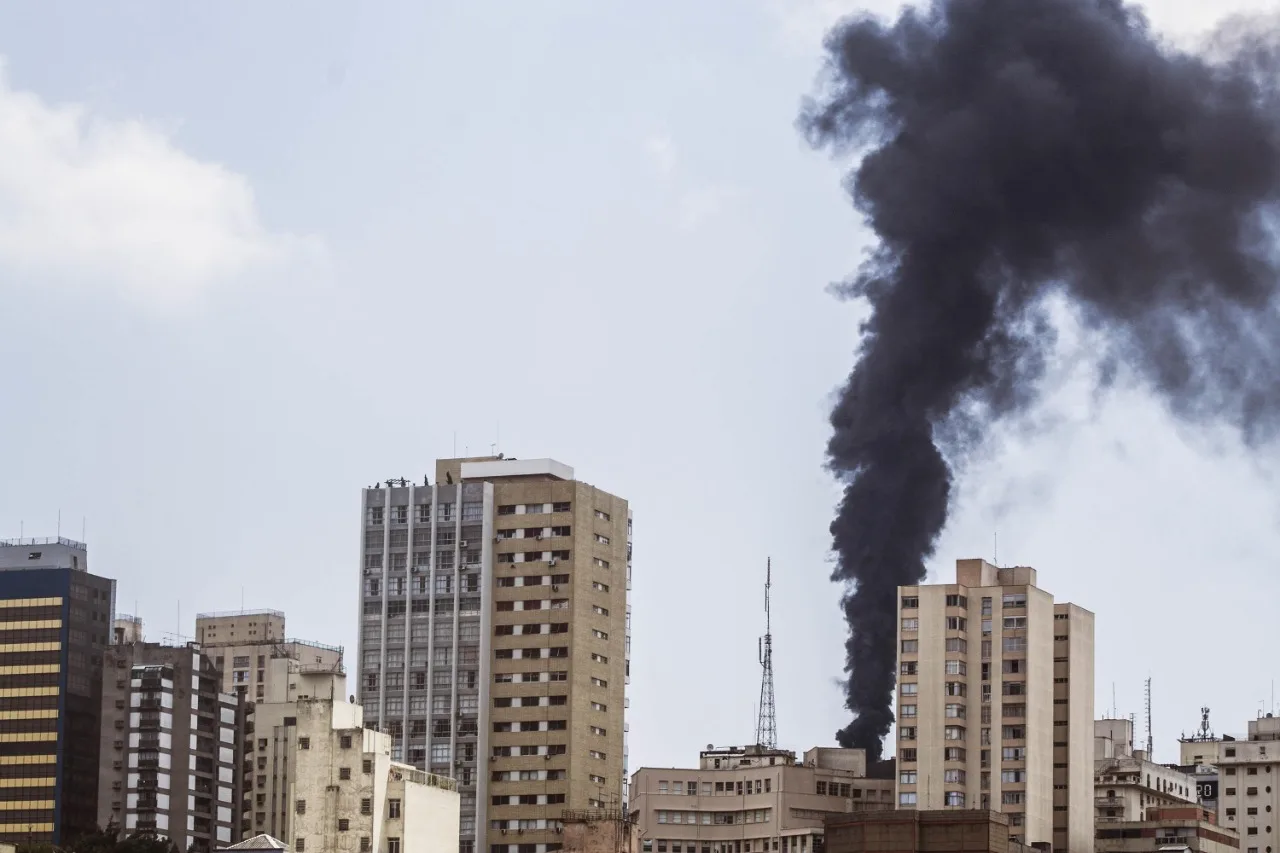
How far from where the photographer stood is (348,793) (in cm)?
17300

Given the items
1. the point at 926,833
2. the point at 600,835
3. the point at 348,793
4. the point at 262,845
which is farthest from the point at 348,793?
the point at 926,833

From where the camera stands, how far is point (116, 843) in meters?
194

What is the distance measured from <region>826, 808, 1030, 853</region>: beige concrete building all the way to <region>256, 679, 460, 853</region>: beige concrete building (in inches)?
1191

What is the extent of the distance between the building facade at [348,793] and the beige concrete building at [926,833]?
30376mm

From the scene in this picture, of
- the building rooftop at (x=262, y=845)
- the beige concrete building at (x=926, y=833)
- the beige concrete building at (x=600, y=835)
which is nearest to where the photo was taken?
the building rooftop at (x=262, y=845)

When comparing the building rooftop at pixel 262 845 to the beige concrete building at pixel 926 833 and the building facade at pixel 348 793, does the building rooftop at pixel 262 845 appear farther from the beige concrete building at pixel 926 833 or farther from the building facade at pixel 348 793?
the beige concrete building at pixel 926 833

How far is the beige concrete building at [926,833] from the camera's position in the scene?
603 ft

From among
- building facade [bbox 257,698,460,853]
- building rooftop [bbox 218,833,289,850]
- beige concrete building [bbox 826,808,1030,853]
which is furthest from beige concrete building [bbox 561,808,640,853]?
building rooftop [bbox 218,833,289,850]

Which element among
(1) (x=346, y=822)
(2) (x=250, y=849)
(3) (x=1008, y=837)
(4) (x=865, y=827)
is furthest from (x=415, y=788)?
(3) (x=1008, y=837)

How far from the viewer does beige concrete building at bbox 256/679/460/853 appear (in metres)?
172

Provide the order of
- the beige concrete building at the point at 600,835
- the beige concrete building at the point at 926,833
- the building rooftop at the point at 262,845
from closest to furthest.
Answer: the building rooftop at the point at 262,845 < the beige concrete building at the point at 600,835 < the beige concrete building at the point at 926,833

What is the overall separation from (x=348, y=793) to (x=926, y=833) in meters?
41.1

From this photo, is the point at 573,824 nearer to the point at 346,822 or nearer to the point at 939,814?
the point at 346,822

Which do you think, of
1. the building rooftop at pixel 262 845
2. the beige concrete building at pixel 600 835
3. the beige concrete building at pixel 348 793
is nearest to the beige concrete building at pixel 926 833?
the beige concrete building at pixel 600 835
